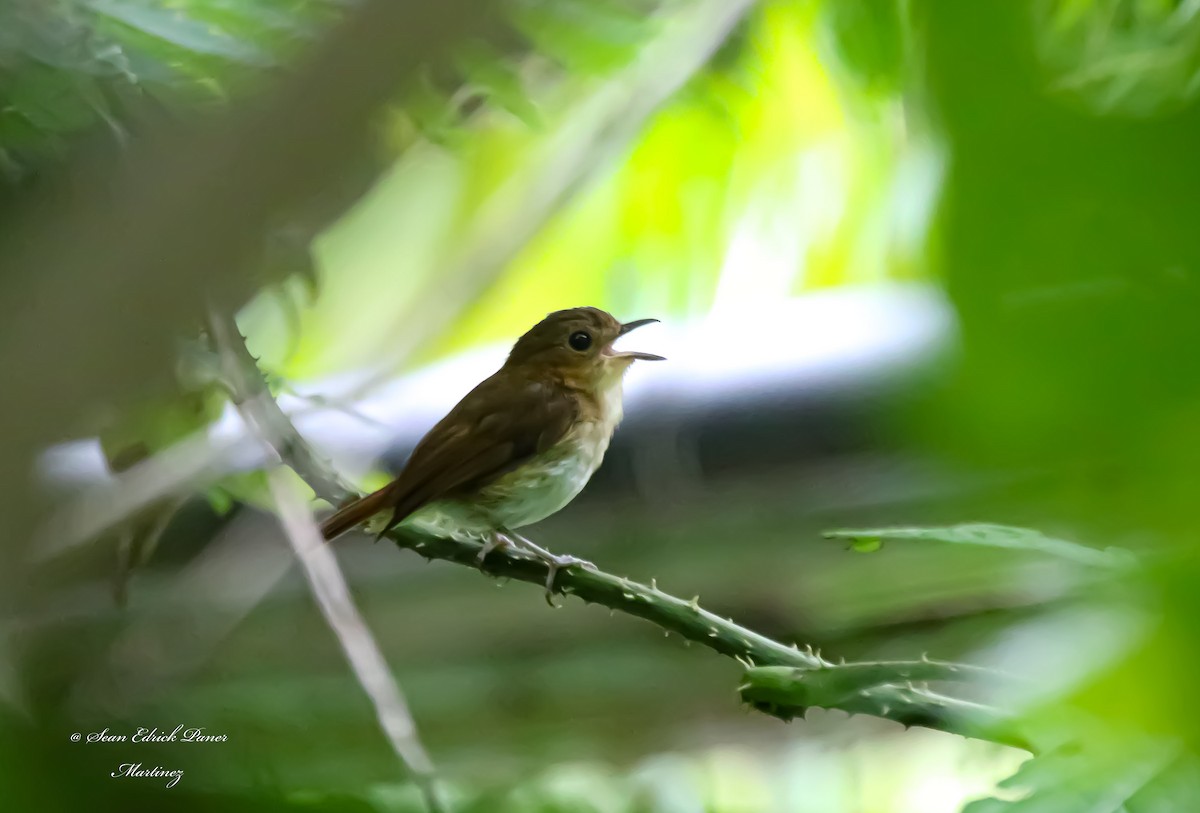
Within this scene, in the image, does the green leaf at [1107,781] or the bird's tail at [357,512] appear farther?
the bird's tail at [357,512]

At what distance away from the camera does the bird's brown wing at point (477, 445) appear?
71 centimetres

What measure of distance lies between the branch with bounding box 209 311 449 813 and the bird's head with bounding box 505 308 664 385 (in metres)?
0.22

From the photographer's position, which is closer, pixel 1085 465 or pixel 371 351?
pixel 1085 465

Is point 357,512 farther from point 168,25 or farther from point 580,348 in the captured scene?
point 168,25

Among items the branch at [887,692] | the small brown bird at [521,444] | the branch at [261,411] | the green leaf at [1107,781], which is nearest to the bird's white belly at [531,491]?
the small brown bird at [521,444]

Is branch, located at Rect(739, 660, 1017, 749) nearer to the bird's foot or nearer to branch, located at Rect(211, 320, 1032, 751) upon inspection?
branch, located at Rect(211, 320, 1032, 751)

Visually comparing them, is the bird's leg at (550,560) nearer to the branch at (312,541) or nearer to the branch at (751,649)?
the branch at (751,649)

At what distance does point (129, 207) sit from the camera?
75 cm

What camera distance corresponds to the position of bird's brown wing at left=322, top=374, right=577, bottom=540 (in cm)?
71

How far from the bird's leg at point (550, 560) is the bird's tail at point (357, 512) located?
10cm

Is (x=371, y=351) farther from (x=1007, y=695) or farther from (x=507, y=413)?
(x=1007, y=695)

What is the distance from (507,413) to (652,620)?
20 cm

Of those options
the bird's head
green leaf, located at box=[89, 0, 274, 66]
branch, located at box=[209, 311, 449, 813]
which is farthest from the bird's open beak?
green leaf, located at box=[89, 0, 274, 66]

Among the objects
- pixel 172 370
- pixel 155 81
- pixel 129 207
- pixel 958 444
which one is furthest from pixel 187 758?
pixel 958 444
